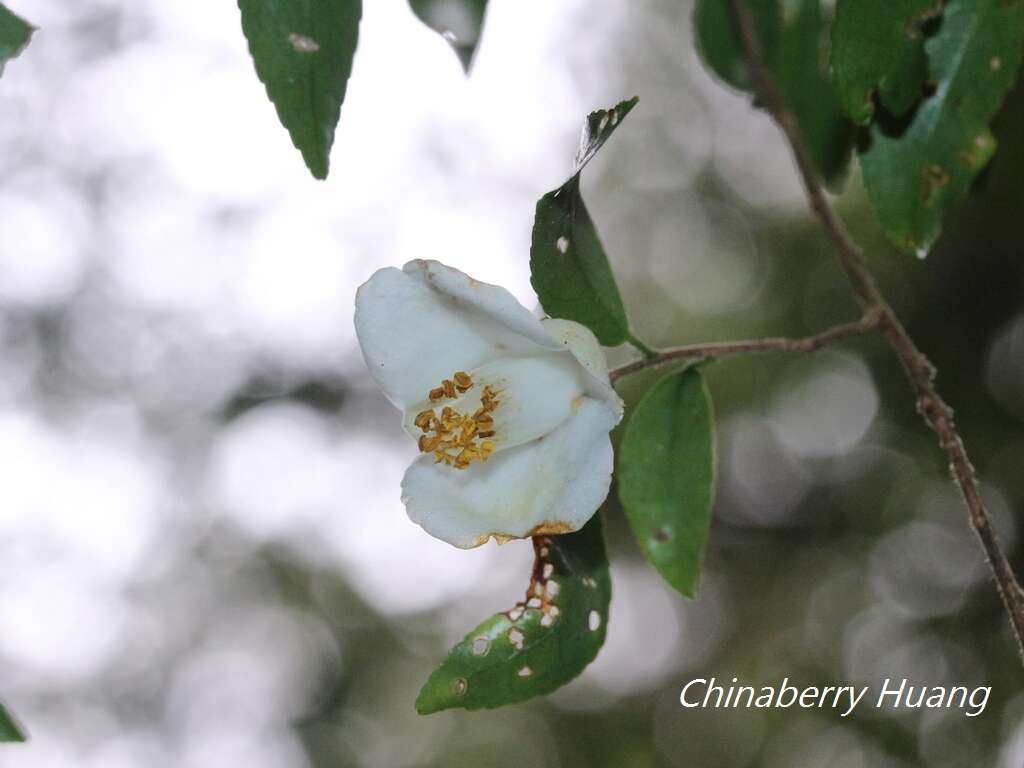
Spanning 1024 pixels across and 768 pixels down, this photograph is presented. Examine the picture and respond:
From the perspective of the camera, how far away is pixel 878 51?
123cm

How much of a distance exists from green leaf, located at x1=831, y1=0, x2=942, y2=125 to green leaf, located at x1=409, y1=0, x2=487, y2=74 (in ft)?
1.52

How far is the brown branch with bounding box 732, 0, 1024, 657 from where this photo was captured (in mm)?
1071

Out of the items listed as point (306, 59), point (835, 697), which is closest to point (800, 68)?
point (306, 59)

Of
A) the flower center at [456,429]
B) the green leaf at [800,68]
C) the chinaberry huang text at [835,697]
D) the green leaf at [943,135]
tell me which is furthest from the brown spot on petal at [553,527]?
the chinaberry huang text at [835,697]

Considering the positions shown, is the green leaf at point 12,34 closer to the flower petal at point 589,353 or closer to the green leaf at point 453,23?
the green leaf at point 453,23

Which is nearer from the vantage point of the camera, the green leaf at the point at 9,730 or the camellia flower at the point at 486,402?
the green leaf at the point at 9,730

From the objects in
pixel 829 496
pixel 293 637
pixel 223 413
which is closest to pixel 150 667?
pixel 293 637

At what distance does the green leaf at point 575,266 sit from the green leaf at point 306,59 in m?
0.23

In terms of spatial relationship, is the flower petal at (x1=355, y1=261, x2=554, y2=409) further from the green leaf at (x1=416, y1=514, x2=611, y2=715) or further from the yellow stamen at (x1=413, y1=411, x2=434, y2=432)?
the green leaf at (x1=416, y1=514, x2=611, y2=715)

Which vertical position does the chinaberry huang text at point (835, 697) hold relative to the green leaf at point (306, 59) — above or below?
below

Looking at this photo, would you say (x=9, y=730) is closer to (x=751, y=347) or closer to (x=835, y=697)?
(x=751, y=347)

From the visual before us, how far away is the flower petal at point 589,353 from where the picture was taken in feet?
3.58

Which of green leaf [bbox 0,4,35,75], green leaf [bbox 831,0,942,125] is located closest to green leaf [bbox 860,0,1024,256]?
green leaf [bbox 831,0,942,125]

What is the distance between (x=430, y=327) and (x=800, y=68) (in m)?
0.94
